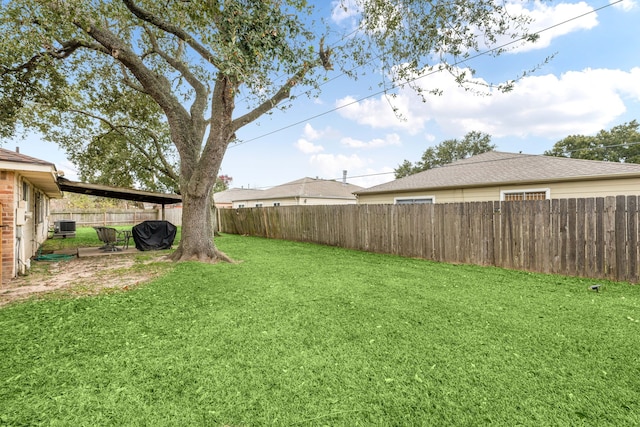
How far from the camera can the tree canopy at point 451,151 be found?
101ft

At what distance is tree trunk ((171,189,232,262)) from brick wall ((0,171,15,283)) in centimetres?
307

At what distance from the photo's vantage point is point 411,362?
2.50m

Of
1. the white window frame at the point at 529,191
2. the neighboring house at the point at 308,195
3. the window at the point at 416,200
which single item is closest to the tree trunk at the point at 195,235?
the window at the point at 416,200

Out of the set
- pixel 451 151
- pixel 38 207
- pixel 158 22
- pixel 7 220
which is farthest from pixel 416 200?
pixel 451 151

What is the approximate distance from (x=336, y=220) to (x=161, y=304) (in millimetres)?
7596

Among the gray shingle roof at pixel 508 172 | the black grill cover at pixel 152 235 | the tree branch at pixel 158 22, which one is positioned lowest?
the black grill cover at pixel 152 235

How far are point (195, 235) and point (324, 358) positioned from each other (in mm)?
6307

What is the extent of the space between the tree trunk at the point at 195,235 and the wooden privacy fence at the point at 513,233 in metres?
4.82

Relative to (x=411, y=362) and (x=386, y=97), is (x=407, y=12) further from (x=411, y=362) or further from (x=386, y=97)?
(x=411, y=362)

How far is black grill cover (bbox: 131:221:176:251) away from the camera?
33.0 feet

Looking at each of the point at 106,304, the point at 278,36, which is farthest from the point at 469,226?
the point at 106,304

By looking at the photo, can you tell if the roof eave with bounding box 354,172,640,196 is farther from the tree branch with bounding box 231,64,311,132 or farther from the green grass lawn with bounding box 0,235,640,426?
the tree branch with bounding box 231,64,311,132

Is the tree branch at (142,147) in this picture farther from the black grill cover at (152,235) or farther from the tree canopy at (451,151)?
the tree canopy at (451,151)

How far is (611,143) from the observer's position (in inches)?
988
